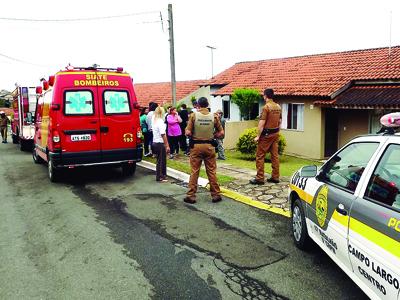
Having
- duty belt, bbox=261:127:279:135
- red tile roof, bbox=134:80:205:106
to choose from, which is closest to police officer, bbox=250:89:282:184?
duty belt, bbox=261:127:279:135

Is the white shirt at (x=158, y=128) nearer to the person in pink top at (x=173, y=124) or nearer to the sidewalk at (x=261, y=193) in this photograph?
the sidewalk at (x=261, y=193)

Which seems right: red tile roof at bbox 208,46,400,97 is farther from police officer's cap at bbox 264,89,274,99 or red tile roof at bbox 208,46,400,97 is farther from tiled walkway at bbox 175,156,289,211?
police officer's cap at bbox 264,89,274,99

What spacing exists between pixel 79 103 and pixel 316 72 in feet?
43.4

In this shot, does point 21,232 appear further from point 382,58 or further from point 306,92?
point 382,58

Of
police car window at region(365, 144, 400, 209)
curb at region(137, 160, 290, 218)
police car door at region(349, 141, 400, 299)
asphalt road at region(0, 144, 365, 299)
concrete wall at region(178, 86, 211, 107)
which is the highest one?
concrete wall at region(178, 86, 211, 107)

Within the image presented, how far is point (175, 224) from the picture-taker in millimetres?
5781

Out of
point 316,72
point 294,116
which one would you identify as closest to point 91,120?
point 294,116

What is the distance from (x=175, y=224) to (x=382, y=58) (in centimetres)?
1491

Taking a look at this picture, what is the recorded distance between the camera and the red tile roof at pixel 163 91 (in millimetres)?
33281

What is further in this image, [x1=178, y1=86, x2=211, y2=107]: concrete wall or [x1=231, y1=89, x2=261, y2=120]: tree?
[x1=178, y1=86, x2=211, y2=107]: concrete wall

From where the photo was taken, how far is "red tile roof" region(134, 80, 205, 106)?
3328 centimetres

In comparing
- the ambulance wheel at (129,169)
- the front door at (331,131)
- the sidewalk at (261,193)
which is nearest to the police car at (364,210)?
the sidewalk at (261,193)

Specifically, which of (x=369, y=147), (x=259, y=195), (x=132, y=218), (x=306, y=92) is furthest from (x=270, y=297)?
(x=306, y=92)

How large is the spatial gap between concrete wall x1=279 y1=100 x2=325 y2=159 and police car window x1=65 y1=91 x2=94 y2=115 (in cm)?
1062
